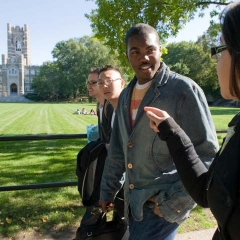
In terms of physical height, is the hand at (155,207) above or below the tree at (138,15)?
below

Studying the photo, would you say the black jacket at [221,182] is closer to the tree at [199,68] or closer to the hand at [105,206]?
the hand at [105,206]

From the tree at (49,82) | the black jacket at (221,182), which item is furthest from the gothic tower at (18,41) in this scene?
the black jacket at (221,182)

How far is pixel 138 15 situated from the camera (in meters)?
10.7

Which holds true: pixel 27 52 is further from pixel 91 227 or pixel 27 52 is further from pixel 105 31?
pixel 91 227

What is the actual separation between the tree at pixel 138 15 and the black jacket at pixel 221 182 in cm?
945

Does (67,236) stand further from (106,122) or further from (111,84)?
(111,84)

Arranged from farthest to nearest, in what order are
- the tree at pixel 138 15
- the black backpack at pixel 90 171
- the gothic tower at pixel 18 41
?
the gothic tower at pixel 18 41 < the tree at pixel 138 15 < the black backpack at pixel 90 171

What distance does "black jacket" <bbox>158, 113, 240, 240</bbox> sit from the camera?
3.53 ft

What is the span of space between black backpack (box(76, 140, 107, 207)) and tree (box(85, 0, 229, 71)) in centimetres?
856

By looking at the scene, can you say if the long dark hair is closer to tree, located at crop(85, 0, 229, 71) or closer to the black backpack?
the black backpack

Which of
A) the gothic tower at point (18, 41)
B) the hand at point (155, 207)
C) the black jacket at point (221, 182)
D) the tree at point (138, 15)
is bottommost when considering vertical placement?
the hand at point (155, 207)

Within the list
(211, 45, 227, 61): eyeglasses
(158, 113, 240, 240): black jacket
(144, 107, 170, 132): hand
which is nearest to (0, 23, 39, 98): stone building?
(144, 107, 170, 132): hand

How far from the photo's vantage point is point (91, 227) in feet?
7.02

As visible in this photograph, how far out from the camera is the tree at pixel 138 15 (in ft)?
33.8
